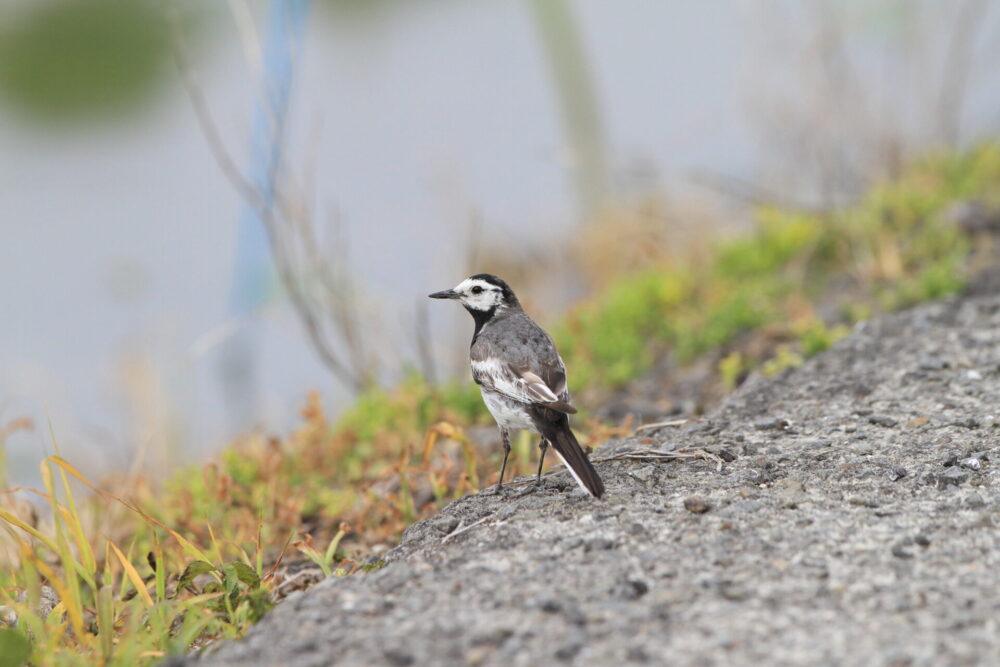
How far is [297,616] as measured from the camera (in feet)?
10.7

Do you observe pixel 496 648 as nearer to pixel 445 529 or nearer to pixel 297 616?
pixel 297 616

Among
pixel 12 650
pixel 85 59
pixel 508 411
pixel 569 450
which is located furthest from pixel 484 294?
pixel 85 59

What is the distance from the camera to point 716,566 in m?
3.35

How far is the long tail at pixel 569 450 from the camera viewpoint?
12.9 ft

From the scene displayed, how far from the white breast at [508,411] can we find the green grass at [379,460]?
26 centimetres

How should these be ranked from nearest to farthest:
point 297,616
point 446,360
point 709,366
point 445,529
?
point 297,616
point 445,529
point 709,366
point 446,360

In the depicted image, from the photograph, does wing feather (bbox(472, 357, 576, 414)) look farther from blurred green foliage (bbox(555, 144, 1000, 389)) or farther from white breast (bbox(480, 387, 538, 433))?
blurred green foliage (bbox(555, 144, 1000, 389))

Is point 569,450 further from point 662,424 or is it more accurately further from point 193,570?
point 193,570

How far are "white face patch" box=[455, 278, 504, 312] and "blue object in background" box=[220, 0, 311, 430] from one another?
1.93 meters

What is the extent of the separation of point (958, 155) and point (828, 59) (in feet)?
4.34

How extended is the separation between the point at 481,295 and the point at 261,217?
2.15 metres

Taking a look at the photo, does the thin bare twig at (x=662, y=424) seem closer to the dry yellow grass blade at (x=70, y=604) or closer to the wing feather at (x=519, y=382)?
the wing feather at (x=519, y=382)

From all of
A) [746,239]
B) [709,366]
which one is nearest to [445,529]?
[709,366]

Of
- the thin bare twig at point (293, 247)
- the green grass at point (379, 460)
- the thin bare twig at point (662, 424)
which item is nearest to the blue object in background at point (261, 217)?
the thin bare twig at point (293, 247)
